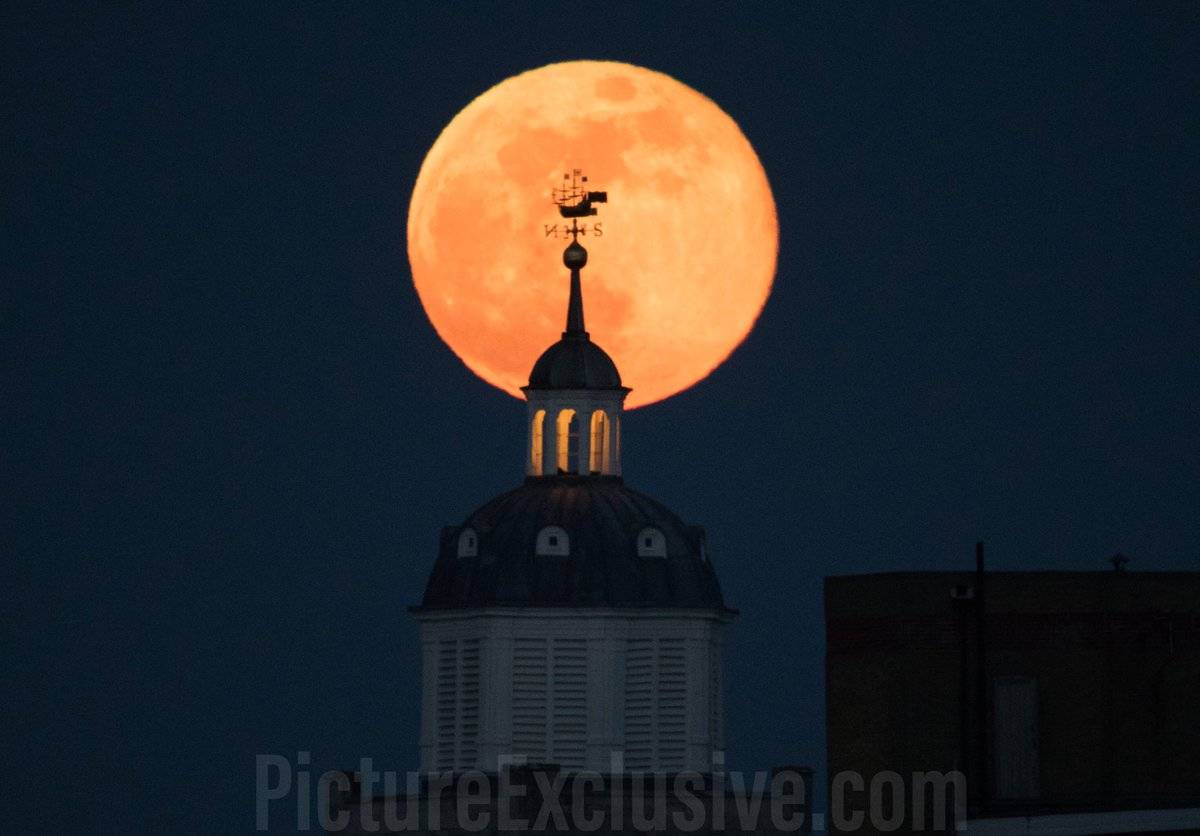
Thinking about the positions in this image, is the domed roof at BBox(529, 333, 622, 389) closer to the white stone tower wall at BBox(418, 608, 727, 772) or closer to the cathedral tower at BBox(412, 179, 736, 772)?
the cathedral tower at BBox(412, 179, 736, 772)

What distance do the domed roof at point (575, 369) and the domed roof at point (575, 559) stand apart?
8.59ft

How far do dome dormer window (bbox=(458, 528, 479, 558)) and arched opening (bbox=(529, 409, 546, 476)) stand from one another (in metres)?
2.35

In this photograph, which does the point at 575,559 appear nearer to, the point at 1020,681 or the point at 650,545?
the point at 650,545

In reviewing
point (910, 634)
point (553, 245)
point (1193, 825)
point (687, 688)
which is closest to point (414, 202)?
point (553, 245)

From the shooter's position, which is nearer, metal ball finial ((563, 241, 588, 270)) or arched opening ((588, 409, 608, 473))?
arched opening ((588, 409, 608, 473))

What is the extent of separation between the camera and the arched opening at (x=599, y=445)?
449 ft

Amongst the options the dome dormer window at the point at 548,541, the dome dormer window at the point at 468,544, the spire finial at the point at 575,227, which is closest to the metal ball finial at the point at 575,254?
the spire finial at the point at 575,227

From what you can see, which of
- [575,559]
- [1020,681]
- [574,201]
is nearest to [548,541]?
[575,559]

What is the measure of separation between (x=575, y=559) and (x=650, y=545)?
203cm

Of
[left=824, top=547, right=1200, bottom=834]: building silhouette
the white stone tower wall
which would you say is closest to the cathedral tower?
the white stone tower wall

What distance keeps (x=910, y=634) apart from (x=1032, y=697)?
338 cm

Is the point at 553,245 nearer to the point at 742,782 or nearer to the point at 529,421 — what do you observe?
the point at 529,421

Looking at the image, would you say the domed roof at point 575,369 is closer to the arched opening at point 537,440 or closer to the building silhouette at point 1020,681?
the arched opening at point 537,440

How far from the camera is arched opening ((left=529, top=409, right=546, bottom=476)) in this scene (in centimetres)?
13725
